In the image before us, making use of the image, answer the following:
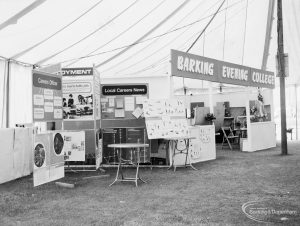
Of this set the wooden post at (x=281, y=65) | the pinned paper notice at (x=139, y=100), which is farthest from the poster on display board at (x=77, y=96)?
the wooden post at (x=281, y=65)

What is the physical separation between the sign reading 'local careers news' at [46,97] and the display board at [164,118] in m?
1.65

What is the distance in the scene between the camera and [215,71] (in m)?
7.77

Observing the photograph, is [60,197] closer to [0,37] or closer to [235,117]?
[0,37]

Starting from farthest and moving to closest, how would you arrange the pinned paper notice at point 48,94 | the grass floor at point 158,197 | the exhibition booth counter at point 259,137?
1. the exhibition booth counter at point 259,137
2. the pinned paper notice at point 48,94
3. the grass floor at point 158,197

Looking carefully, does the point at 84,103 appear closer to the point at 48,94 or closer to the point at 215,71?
the point at 48,94

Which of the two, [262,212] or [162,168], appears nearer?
[262,212]

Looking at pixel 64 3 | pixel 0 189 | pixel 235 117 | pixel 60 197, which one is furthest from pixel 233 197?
pixel 235 117

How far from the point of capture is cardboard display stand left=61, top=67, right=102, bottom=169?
639cm

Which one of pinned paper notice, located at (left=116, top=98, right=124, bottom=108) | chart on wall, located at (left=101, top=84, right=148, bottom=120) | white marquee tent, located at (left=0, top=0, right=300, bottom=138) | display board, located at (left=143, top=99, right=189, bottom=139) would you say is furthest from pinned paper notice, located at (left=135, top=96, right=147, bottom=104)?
white marquee tent, located at (left=0, top=0, right=300, bottom=138)

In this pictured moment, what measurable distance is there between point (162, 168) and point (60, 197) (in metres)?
2.74

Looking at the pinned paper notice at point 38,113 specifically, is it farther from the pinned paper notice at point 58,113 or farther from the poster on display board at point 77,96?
the poster on display board at point 77,96

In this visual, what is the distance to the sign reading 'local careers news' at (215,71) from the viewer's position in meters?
6.47

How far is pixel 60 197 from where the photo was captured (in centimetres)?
440

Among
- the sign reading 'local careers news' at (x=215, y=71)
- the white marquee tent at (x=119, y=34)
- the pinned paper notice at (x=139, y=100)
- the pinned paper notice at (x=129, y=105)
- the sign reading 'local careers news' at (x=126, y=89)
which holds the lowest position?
the pinned paper notice at (x=129, y=105)
